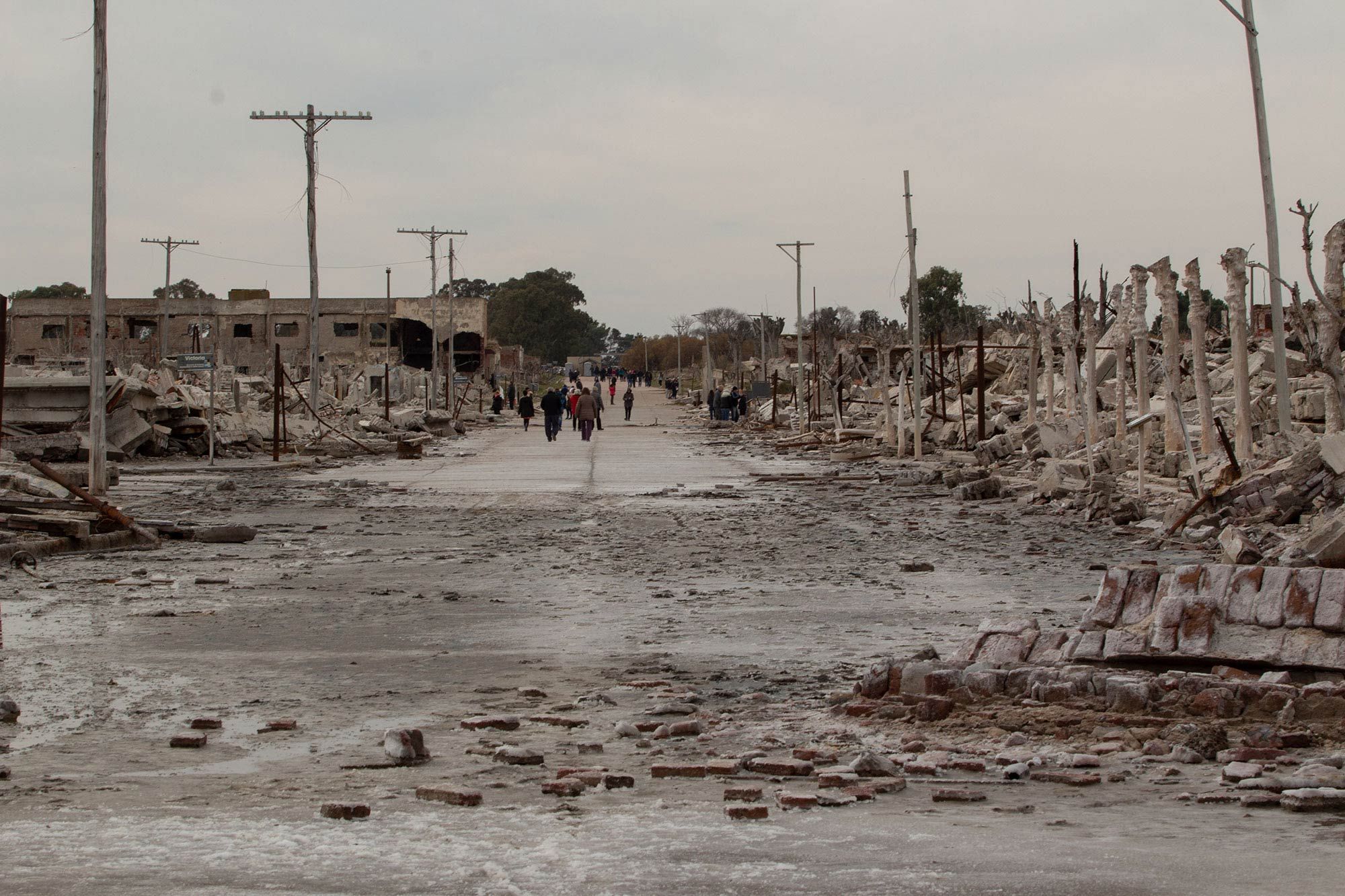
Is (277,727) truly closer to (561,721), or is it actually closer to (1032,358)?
(561,721)

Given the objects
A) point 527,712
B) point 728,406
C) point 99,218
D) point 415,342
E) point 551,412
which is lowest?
point 527,712

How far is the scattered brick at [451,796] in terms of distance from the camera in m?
5.35

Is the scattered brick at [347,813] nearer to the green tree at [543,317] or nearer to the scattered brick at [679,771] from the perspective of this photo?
the scattered brick at [679,771]

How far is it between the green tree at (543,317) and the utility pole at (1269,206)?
12946 centimetres

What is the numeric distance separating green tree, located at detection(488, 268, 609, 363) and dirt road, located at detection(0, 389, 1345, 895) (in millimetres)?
132680

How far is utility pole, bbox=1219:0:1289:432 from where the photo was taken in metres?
20.7

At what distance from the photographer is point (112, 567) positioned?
535 inches

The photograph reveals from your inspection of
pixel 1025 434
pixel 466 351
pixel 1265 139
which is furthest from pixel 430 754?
pixel 466 351

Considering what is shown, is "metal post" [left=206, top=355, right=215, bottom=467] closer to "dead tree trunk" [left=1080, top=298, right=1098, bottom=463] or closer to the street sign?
the street sign

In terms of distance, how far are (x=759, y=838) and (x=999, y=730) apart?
6.34ft

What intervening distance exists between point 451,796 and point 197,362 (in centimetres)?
2540

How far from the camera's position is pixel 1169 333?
77.5 ft

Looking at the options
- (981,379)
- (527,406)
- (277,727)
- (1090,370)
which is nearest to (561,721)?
(277,727)

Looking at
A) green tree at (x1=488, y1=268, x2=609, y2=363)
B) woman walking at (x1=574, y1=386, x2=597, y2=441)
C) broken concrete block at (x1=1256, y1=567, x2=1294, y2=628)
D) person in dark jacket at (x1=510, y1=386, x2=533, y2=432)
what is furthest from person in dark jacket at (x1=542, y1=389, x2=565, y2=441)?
green tree at (x1=488, y1=268, x2=609, y2=363)
